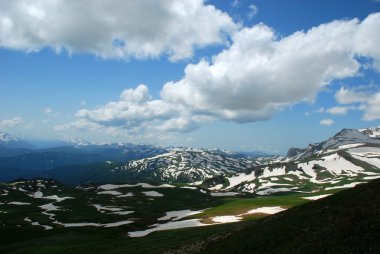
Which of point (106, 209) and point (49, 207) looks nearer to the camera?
point (106, 209)

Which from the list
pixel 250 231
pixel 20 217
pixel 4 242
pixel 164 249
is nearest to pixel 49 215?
pixel 20 217

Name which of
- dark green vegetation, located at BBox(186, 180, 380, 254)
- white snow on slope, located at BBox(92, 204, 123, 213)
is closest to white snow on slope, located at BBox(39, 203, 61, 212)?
white snow on slope, located at BBox(92, 204, 123, 213)

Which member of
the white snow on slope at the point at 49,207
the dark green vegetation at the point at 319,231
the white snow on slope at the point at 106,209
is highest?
the dark green vegetation at the point at 319,231

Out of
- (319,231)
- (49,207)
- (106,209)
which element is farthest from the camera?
(49,207)

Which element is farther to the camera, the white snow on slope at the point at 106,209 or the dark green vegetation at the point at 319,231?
the white snow on slope at the point at 106,209

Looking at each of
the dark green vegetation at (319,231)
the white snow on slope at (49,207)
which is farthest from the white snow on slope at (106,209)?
the dark green vegetation at (319,231)

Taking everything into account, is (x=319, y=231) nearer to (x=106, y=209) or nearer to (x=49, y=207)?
(x=106, y=209)

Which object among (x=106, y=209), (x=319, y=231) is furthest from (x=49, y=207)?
(x=319, y=231)

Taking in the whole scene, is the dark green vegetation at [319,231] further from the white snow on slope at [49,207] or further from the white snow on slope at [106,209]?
the white snow on slope at [49,207]

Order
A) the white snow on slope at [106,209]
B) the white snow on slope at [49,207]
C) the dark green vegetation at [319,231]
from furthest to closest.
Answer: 1. the white snow on slope at [49,207]
2. the white snow on slope at [106,209]
3. the dark green vegetation at [319,231]
